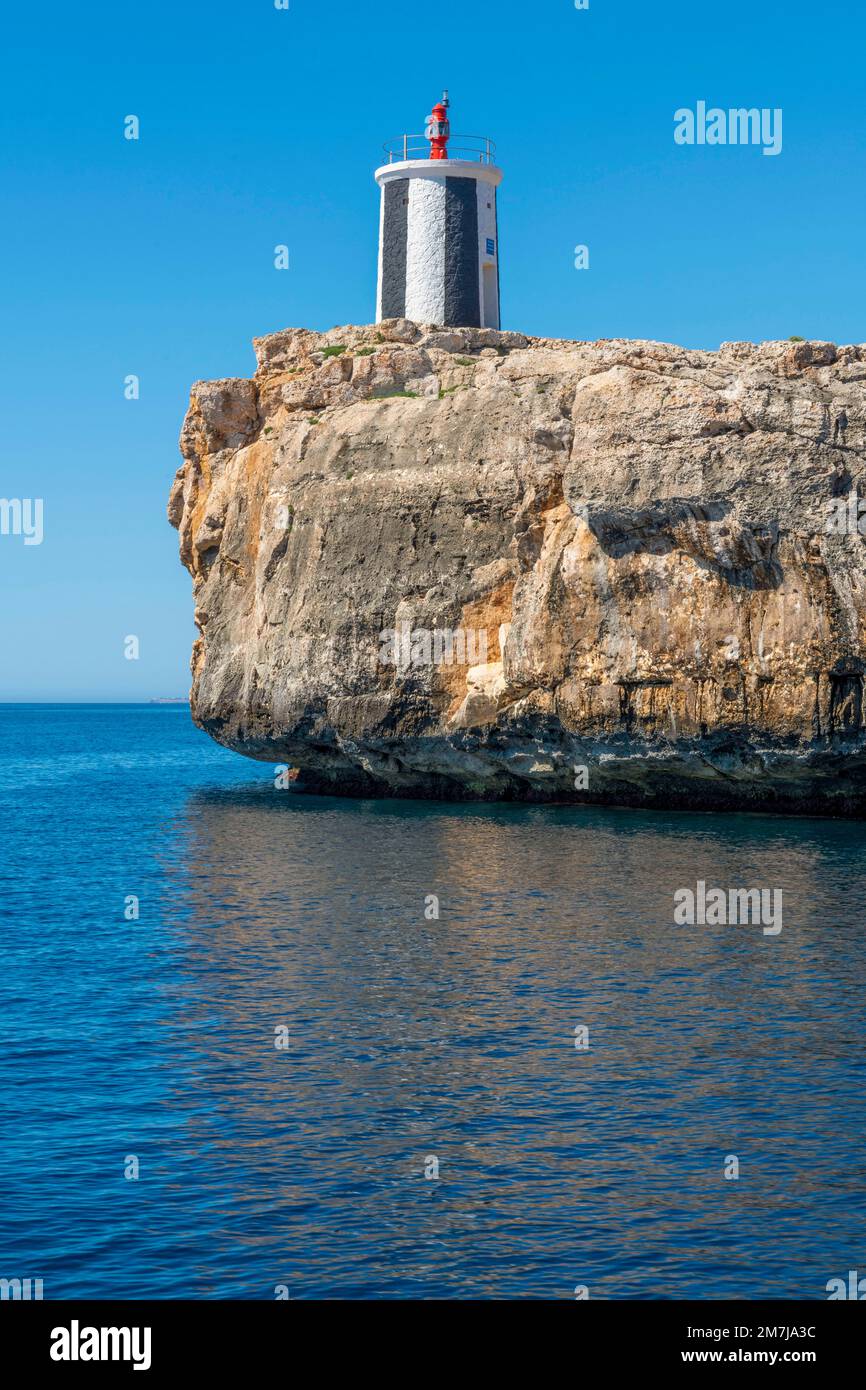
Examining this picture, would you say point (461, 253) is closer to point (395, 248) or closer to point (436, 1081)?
point (395, 248)

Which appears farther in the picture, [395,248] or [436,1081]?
[395,248]

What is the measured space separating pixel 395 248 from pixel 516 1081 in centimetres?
4938

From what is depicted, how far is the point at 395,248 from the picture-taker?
63281 mm

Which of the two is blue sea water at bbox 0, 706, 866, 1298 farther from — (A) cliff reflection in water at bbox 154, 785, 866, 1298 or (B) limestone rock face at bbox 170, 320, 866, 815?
(B) limestone rock face at bbox 170, 320, 866, 815

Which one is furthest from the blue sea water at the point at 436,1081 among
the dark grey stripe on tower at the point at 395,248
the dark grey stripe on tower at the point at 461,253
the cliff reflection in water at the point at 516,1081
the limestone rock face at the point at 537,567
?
the dark grey stripe on tower at the point at 395,248

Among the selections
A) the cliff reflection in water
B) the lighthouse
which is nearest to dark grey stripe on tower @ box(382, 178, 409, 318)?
the lighthouse

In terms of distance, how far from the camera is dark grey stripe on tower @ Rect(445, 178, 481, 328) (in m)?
61.2

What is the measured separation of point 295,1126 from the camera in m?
19.1

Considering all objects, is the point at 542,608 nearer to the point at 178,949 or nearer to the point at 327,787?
the point at 327,787

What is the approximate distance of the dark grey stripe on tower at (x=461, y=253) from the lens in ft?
201

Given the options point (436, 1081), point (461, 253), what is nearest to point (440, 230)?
point (461, 253)

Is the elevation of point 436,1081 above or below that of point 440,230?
below
